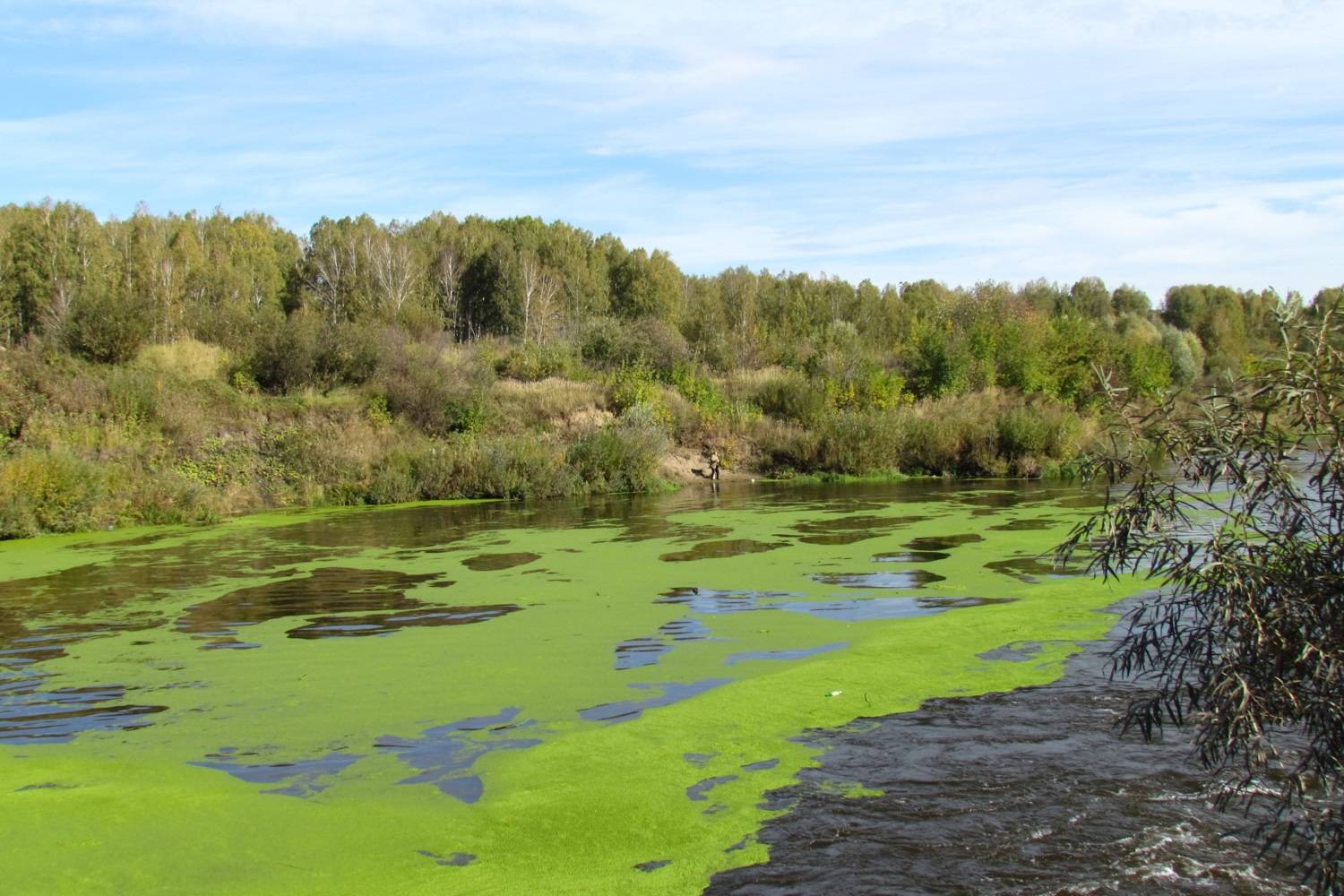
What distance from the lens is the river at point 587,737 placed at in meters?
4.18

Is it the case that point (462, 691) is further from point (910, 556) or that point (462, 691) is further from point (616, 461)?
point (616, 461)

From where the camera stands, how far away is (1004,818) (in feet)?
15.1

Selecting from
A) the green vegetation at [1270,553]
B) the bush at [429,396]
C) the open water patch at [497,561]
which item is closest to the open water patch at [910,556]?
the open water patch at [497,561]

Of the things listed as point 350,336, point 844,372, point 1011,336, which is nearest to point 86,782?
point 350,336

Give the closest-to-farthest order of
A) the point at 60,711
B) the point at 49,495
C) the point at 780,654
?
1. the point at 60,711
2. the point at 780,654
3. the point at 49,495

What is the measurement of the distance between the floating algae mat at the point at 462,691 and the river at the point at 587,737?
24 mm

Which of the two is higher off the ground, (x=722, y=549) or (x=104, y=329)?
(x=104, y=329)

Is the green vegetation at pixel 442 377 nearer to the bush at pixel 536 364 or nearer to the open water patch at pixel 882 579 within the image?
the bush at pixel 536 364

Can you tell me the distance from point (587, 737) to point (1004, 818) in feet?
7.27

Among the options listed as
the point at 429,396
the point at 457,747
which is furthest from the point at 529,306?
the point at 457,747

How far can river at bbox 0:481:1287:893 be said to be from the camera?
418 centimetres

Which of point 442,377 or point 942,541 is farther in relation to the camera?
point 442,377

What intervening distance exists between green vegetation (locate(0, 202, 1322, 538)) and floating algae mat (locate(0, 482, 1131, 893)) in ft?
9.80

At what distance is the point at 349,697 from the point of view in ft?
21.1
